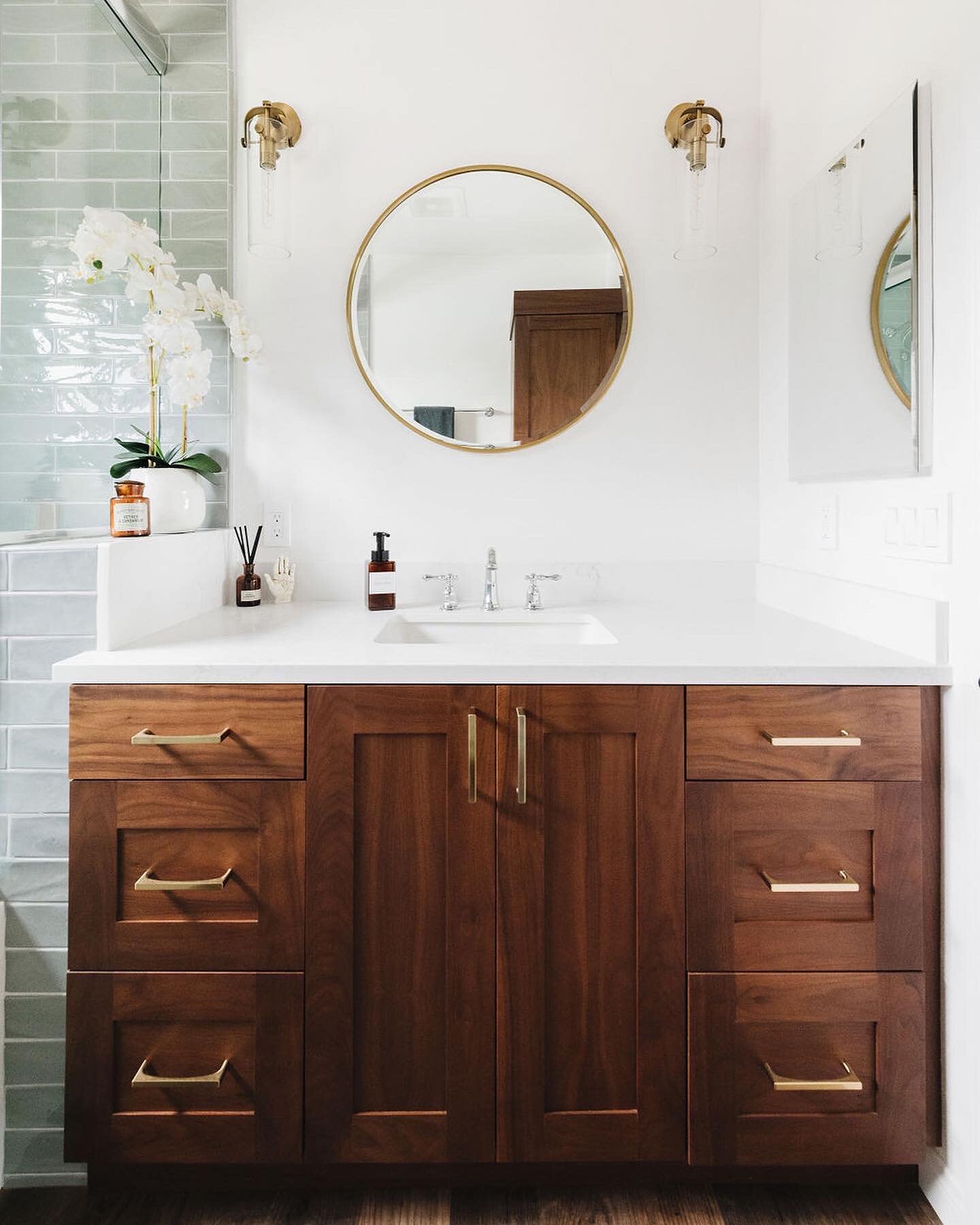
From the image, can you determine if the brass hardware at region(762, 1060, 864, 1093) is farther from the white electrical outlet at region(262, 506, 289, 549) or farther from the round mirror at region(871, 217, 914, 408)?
the white electrical outlet at region(262, 506, 289, 549)

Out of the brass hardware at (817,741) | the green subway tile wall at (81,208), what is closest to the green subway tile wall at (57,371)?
the green subway tile wall at (81,208)

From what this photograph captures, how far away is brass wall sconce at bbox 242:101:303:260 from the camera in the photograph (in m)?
1.99

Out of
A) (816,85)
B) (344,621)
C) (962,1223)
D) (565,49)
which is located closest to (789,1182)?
(962,1223)

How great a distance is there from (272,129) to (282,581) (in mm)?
1029

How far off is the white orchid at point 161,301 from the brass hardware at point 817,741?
4.47 feet

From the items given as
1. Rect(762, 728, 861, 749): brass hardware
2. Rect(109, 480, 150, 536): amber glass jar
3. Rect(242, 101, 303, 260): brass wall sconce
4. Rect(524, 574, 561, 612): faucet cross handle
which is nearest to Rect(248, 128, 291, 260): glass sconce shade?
Rect(242, 101, 303, 260): brass wall sconce

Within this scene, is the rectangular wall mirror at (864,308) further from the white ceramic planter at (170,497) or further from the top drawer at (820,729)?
the white ceramic planter at (170,497)

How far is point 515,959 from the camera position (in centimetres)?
139

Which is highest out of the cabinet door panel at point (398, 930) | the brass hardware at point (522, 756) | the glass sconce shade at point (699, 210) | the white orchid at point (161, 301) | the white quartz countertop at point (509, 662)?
the glass sconce shade at point (699, 210)

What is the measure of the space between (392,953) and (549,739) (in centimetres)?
43

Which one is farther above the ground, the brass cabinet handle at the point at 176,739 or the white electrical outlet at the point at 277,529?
the white electrical outlet at the point at 277,529

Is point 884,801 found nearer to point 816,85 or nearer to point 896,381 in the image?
point 896,381

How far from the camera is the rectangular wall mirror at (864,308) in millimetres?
1396

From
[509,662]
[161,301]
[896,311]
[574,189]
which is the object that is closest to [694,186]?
[574,189]
